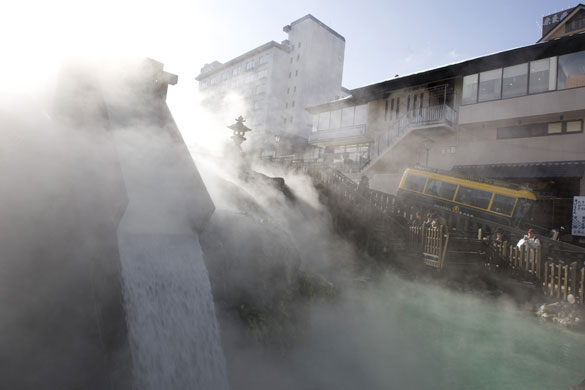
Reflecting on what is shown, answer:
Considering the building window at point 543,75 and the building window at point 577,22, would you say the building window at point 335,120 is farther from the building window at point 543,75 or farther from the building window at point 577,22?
the building window at point 577,22

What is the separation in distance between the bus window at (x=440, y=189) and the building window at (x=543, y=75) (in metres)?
5.90

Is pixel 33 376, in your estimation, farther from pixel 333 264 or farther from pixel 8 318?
pixel 333 264

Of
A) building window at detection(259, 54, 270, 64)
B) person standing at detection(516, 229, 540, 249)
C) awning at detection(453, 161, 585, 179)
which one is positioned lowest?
person standing at detection(516, 229, 540, 249)

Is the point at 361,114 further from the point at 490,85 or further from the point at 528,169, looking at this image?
the point at 528,169

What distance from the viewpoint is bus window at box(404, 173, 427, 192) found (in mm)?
13281

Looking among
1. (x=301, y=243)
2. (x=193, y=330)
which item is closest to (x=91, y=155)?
(x=193, y=330)

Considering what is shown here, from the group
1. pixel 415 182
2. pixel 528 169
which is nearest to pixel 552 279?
pixel 415 182

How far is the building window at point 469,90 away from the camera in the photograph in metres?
15.5

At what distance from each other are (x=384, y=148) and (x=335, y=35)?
78.0 ft

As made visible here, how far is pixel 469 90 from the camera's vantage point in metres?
15.7

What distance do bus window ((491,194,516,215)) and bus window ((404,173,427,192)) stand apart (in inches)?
102

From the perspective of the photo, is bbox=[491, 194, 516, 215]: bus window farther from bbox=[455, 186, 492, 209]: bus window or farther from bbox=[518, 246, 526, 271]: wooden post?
bbox=[518, 246, 526, 271]: wooden post

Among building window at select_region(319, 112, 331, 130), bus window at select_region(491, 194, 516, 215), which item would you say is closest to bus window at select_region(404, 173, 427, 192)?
bus window at select_region(491, 194, 516, 215)

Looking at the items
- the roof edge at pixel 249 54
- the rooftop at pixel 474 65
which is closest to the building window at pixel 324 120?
the rooftop at pixel 474 65
